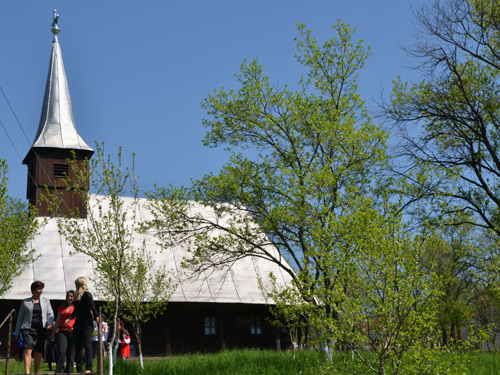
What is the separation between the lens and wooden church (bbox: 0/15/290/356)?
27172 mm

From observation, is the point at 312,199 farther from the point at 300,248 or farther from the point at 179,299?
the point at 179,299

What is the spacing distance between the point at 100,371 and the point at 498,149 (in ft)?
42.2

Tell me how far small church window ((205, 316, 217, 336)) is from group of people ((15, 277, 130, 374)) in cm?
1877

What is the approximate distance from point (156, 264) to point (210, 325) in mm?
3570

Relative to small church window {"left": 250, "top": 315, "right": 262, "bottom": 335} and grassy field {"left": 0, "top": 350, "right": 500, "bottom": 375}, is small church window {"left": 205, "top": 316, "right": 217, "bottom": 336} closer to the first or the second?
small church window {"left": 250, "top": 315, "right": 262, "bottom": 335}

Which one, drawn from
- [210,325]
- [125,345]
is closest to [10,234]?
[125,345]

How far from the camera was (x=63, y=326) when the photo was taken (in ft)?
35.8

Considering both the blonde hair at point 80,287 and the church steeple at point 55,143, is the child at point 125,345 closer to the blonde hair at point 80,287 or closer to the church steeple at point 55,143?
the church steeple at point 55,143

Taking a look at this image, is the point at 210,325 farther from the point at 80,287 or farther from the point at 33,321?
the point at 80,287

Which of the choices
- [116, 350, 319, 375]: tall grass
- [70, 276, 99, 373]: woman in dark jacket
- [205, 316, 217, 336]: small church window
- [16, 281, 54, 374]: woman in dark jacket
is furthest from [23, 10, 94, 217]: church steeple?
[70, 276, 99, 373]: woman in dark jacket

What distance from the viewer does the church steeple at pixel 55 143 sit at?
1270 inches

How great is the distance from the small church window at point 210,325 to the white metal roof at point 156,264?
1.73m

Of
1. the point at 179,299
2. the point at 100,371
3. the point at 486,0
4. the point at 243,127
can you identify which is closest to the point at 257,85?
the point at 243,127

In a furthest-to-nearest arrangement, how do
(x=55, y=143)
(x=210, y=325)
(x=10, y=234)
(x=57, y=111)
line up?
(x=57, y=111) → (x=55, y=143) → (x=210, y=325) → (x=10, y=234)
